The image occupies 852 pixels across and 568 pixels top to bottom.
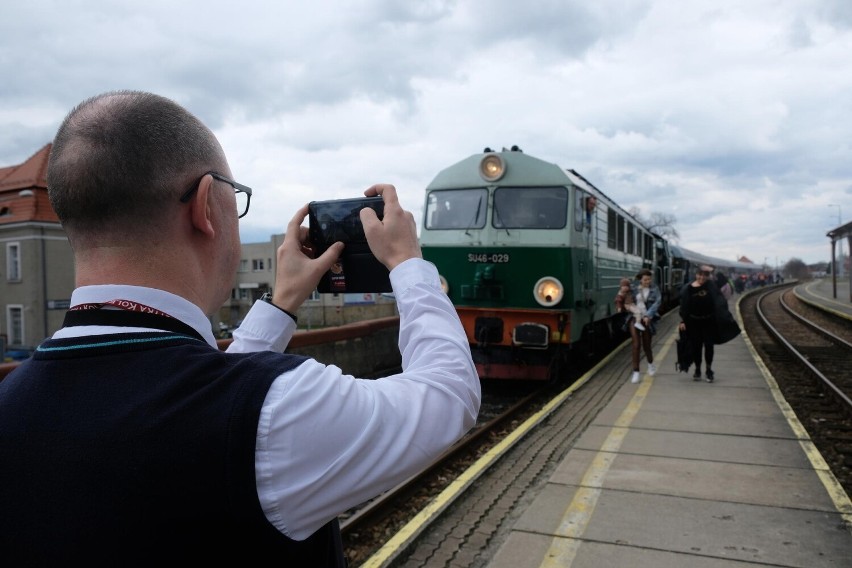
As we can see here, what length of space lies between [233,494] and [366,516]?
3.83 metres

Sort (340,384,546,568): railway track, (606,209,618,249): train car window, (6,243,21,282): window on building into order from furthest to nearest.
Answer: (6,243,21,282): window on building < (606,209,618,249): train car window < (340,384,546,568): railway track

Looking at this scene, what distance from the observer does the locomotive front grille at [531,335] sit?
8.92m

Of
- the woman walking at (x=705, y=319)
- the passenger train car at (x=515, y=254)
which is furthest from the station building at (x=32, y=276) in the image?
the woman walking at (x=705, y=319)

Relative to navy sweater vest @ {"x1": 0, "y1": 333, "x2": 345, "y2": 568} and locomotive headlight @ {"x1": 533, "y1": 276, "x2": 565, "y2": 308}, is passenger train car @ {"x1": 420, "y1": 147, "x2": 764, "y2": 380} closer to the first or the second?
locomotive headlight @ {"x1": 533, "y1": 276, "x2": 565, "y2": 308}

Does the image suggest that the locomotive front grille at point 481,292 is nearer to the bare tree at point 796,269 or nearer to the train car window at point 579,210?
the train car window at point 579,210

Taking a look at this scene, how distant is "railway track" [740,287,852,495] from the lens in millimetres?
6676

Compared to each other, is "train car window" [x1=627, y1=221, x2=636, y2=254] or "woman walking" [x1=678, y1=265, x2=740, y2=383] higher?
"train car window" [x1=627, y1=221, x2=636, y2=254]

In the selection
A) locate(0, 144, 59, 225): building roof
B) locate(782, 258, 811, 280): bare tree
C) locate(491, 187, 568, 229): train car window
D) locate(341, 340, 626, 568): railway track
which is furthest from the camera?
locate(782, 258, 811, 280): bare tree

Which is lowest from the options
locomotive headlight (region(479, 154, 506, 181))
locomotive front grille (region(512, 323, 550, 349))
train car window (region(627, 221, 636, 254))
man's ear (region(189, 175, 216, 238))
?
locomotive front grille (region(512, 323, 550, 349))

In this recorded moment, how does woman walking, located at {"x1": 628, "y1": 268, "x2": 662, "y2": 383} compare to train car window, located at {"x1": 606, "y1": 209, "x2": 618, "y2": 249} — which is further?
train car window, located at {"x1": 606, "y1": 209, "x2": 618, "y2": 249}

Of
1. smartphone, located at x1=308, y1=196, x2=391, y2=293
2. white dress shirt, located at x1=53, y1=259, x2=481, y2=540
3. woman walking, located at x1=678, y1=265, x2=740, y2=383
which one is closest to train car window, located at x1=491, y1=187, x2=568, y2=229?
woman walking, located at x1=678, y1=265, x2=740, y2=383

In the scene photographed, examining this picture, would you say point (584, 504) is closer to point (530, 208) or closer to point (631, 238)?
A: point (530, 208)

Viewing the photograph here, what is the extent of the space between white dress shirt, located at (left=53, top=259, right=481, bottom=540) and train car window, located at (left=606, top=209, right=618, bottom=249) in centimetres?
1090

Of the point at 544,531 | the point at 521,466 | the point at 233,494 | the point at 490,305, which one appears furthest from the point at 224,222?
the point at 490,305
